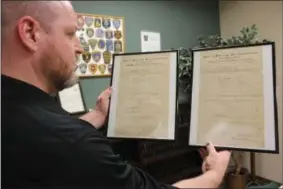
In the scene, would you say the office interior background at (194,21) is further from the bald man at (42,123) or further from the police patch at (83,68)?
the bald man at (42,123)

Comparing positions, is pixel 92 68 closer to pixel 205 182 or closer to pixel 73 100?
pixel 73 100

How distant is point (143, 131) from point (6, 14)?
2.00 ft

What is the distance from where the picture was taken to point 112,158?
2.39 feet

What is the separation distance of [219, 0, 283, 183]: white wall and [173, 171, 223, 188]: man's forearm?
244 millimetres

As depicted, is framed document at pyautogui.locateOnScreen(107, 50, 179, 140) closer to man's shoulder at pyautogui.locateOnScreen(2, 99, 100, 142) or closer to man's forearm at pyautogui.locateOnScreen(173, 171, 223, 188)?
man's forearm at pyautogui.locateOnScreen(173, 171, 223, 188)

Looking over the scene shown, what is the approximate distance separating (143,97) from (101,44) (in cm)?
33

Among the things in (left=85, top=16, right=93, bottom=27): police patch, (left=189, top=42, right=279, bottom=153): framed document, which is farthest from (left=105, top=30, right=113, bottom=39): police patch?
(left=189, top=42, right=279, bottom=153): framed document

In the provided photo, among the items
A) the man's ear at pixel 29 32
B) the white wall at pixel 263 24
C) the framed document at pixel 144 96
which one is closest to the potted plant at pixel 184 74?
the framed document at pixel 144 96

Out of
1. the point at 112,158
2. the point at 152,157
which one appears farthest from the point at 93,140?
the point at 152,157

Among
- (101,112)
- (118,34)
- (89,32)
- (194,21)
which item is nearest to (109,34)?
(118,34)

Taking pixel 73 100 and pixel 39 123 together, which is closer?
pixel 39 123

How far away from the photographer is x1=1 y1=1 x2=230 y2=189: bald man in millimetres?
669

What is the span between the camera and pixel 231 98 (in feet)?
3.25

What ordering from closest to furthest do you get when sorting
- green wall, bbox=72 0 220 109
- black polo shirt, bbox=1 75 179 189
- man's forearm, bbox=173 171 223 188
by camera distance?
black polo shirt, bbox=1 75 179 189 < man's forearm, bbox=173 171 223 188 < green wall, bbox=72 0 220 109
